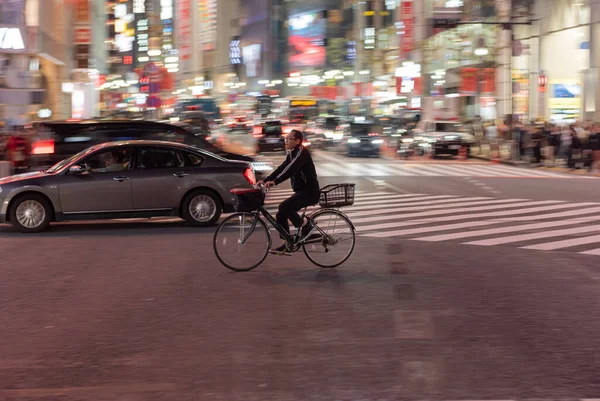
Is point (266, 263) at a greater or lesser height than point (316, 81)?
lesser

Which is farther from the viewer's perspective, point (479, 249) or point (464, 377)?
point (479, 249)

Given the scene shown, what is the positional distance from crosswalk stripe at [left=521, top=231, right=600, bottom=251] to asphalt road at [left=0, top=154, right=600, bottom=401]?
3.2 inches

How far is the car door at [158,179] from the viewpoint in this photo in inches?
588

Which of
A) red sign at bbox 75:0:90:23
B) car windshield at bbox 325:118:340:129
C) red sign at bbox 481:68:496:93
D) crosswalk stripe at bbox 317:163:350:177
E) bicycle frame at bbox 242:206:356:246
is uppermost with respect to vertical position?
red sign at bbox 75:0:90:23

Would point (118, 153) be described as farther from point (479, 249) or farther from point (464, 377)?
point (464, 377)

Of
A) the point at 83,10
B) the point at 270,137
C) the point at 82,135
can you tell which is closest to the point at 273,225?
the point at 82,135

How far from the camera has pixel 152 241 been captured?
44.2 ft

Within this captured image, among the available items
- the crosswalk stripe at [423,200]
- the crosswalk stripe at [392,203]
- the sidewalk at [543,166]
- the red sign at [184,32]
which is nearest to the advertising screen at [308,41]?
the red sign at [184,32]

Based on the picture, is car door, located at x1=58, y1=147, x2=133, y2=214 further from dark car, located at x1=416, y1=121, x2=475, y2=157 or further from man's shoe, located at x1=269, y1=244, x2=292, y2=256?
dark car, located at x1=416, y1=121, x2=475, y2=157

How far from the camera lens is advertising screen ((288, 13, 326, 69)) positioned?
13488 centimetres

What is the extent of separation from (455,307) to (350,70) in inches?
4210

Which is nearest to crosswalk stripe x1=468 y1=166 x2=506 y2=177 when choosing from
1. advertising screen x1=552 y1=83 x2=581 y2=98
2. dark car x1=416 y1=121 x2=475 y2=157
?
dark car x1=416 y1=121 x2=475 y2=157

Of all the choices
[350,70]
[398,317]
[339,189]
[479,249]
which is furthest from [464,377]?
[350,70]

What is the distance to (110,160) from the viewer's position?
15.0 meters
